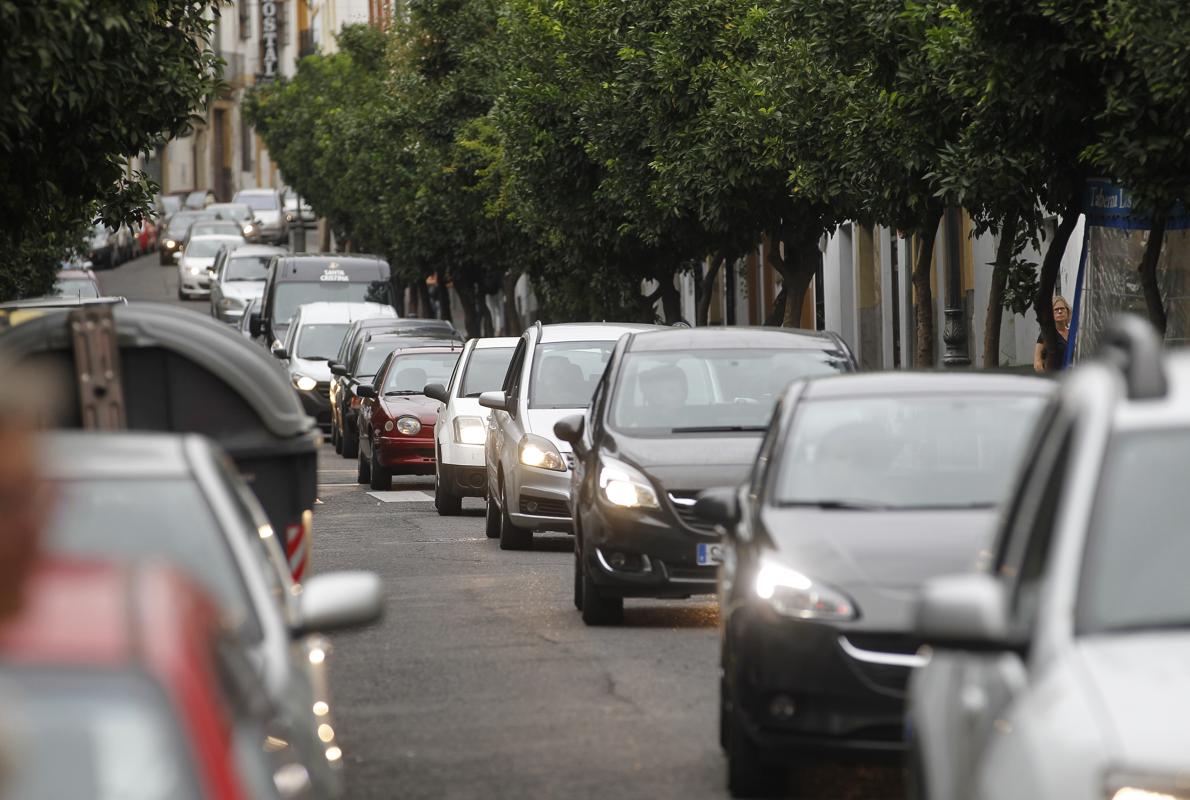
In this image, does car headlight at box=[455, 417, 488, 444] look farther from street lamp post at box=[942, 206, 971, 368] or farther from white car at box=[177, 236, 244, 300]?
white car at box=[177, 236, 244, 300]

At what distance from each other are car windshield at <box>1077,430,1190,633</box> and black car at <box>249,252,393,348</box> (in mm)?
38910

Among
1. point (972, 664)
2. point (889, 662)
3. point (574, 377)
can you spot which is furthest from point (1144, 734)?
point (574, 377)

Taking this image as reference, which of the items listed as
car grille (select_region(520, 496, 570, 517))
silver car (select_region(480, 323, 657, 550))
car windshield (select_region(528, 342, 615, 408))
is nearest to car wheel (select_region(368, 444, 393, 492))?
silver car (select_region(480, 323, 657, 550))

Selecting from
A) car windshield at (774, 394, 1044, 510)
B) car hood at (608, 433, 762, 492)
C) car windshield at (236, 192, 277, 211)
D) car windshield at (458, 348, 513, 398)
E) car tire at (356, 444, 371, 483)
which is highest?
car windshield at (236, 192, 277, 211)

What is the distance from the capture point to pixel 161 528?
5.70 m

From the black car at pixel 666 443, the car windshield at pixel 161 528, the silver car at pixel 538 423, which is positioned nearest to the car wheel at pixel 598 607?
the black car at pixel 666 443

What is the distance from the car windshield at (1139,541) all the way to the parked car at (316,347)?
31.7 m

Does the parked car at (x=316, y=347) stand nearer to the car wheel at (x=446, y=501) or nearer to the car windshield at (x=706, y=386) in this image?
the car wheel at (x=446, y=501)

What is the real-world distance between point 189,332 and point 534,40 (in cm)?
2662

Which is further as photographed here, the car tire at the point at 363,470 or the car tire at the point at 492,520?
the car tire at the point at 363,470

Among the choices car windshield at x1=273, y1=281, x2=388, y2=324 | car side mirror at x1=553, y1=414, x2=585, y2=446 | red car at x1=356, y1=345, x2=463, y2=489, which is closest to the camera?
car side mirror at x1=553, y1=414, x2=585, y2=446

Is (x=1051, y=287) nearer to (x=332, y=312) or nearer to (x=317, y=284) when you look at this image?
(x=332, y=312)

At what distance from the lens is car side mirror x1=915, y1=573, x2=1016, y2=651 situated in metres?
4.79

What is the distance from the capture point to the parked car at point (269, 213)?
9288 cm
